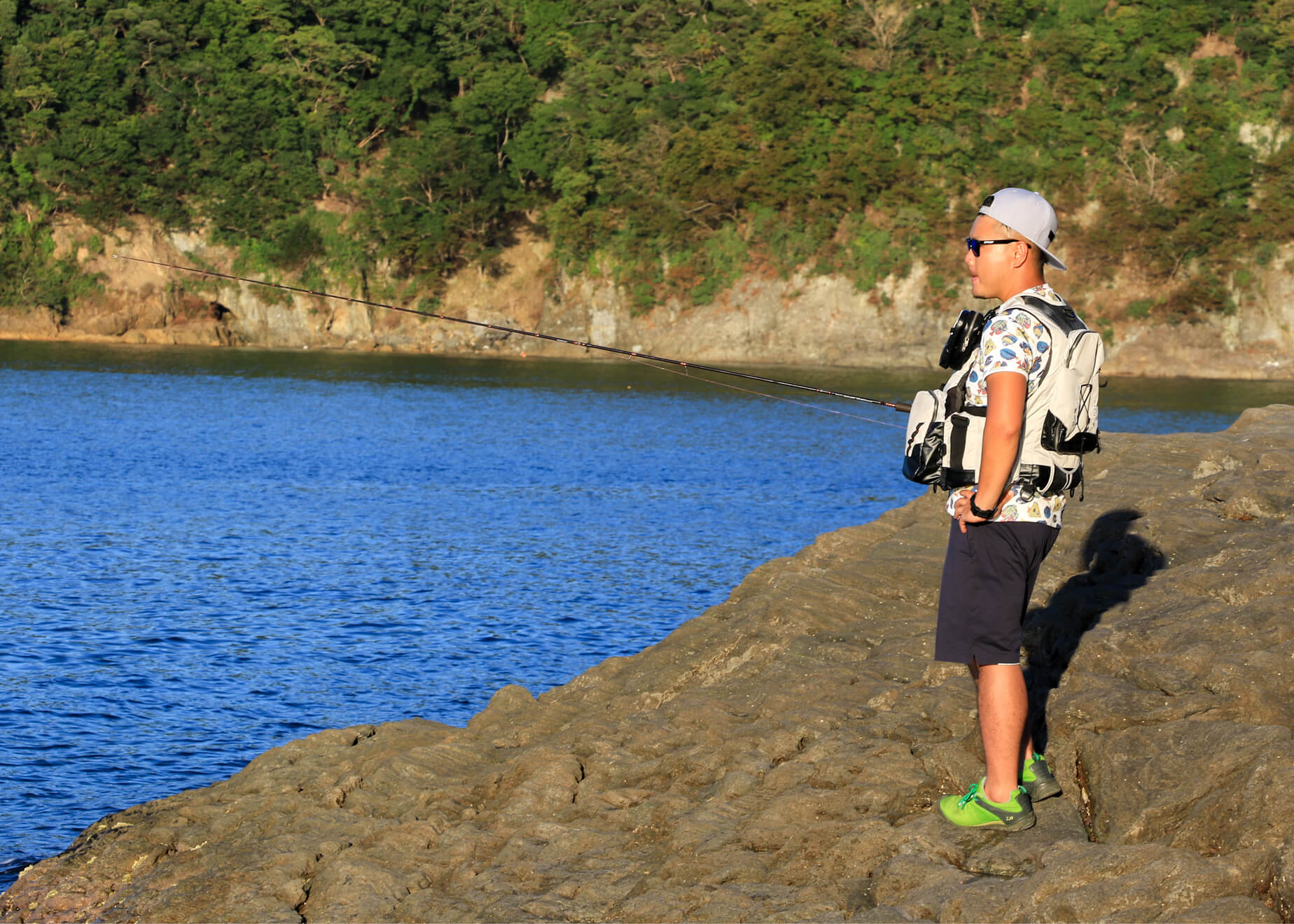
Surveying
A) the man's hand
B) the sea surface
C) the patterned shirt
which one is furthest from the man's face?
the sea surface

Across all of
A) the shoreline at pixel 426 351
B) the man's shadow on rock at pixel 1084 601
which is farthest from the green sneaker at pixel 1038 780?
the shoreline at pixel 426 351

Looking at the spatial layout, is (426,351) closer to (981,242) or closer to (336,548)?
(336,548)

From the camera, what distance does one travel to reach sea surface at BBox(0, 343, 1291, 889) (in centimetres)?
1010

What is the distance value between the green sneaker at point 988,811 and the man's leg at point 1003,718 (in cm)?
4

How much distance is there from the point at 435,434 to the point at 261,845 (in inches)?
1005

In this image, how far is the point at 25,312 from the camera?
62.1 m

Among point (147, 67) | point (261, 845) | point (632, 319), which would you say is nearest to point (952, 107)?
point (632, 319)

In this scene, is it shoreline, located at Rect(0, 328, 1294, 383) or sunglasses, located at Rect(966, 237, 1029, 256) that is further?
shoreline, located at Rect(0, 328, 1294, 383)

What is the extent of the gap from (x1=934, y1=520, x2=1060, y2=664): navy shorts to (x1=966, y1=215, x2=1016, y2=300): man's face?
32.5 inches

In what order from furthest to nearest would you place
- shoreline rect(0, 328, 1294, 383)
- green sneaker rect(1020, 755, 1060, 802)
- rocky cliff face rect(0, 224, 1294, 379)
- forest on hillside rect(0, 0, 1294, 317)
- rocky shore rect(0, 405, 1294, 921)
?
shoreline rect(0, 328, 1294, 383) → forest on hillside rect(0, 0, 1294, 317) → rocky cliff face rect(0, 224, 1294, 379) → green sneaker rect(1020, 755, 1060, 802) → rocky shore rect(0, 405, 1294, 921)

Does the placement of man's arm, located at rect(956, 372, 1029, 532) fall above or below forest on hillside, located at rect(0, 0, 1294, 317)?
below

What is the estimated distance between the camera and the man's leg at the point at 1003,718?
4.46m

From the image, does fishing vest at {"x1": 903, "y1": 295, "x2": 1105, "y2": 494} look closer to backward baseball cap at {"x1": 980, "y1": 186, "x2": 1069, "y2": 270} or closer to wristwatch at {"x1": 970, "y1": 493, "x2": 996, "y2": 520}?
wristwatch at {"x1": 970, "y1": 493, "x2": 996, "y2": 520}

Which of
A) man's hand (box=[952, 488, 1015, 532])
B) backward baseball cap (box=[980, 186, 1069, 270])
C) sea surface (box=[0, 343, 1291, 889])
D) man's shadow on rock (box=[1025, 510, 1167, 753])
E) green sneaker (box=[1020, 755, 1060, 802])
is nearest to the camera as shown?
man's hand (box=[952, 488, 1015, 532])
